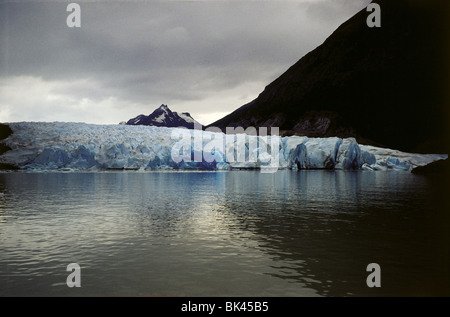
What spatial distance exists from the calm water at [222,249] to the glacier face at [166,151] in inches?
1666

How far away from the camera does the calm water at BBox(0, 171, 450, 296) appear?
31.0ft

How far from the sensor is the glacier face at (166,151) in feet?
209

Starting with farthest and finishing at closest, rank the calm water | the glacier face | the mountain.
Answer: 1. the mountain
2. the glacier face
3. the calm water

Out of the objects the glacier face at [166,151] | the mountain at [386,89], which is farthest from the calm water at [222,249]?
the mountain at [386,89]

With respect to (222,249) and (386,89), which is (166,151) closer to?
(222,249)

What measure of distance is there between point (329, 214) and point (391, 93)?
17172cm

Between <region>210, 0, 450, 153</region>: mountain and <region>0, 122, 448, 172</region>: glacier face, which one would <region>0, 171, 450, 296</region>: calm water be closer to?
<region>0, 122, 448, 172</region>: glacier face

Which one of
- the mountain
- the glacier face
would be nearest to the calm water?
the glacier face

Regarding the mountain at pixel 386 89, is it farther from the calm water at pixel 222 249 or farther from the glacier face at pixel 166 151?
the calm water at pixel 222 249

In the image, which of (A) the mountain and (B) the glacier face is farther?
(A) the mountain

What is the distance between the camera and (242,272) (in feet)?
34.3

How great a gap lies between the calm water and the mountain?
448 feet
